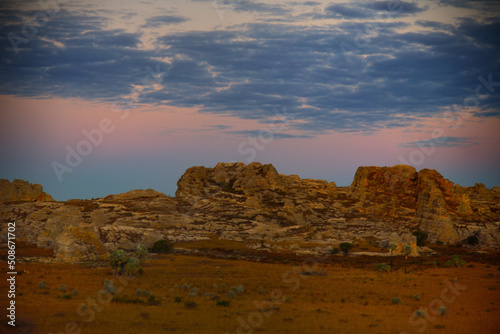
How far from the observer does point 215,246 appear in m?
93.3

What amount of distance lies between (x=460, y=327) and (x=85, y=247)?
1921 inches

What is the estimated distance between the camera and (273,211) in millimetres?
130250

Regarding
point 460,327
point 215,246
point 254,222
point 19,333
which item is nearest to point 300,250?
point 215,246

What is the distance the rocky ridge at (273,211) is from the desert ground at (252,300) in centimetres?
2080

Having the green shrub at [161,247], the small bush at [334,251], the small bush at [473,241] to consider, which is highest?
the green shrub at [161,247]

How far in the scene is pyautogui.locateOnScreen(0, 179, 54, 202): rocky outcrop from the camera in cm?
15388

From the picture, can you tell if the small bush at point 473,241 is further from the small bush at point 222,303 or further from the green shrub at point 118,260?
the small bush at point 222,303

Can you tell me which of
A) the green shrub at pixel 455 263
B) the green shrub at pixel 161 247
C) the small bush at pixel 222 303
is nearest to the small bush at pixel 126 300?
the small bush at pixel 222 303

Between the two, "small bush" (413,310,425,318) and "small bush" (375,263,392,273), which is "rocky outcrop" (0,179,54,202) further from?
"small bush" (413,310,425,318)

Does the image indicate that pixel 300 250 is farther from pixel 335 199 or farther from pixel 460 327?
pixel 335 199

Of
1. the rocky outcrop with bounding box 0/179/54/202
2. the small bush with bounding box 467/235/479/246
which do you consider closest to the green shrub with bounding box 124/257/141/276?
the small bush with bounding box 467/235/479/246

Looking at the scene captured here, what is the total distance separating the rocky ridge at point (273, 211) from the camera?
3952 inches

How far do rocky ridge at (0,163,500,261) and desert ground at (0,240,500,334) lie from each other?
20804 mm

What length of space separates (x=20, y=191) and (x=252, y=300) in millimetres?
154453
